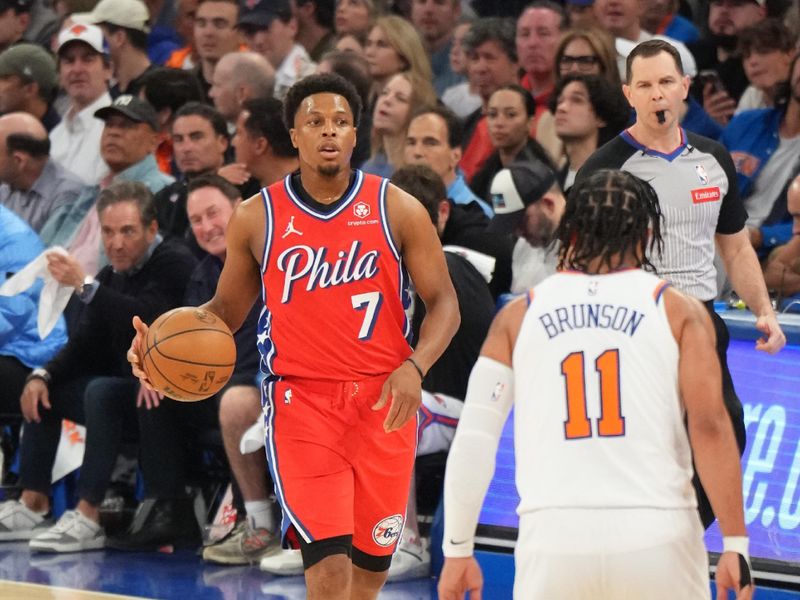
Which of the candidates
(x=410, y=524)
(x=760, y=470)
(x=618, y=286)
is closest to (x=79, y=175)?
(x=410, y=524)

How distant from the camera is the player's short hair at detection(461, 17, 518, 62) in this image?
10.2 m

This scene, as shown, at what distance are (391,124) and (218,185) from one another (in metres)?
1.42

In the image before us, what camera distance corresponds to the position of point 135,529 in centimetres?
847

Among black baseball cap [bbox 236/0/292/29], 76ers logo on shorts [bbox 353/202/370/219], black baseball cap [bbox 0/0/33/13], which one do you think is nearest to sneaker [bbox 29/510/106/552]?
76ers logo on shorts [bbox 353/202/370/219]

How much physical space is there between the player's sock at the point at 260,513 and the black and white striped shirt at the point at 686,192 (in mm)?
3178

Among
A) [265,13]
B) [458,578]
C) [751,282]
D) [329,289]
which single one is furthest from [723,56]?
[458,578]

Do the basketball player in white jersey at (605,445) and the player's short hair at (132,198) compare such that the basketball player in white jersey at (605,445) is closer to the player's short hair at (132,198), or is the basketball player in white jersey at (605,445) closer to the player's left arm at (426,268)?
the player's left arm at (426,268)

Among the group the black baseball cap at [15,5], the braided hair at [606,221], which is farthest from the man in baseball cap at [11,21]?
the braided hair at [606,221]

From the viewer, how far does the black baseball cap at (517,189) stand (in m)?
8.12

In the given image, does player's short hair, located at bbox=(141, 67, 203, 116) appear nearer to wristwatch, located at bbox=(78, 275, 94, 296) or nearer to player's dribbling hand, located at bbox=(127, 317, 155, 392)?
wristwatch, located at bbox=(78, 275, 94, 296)

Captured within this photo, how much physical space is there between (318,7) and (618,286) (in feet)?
28.7

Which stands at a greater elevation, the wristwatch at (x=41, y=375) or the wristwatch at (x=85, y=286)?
the wristwatch at (x=85, y=286)

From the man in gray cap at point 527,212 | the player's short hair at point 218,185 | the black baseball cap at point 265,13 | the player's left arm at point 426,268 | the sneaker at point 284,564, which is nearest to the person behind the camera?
the player's left arm at point 426,268

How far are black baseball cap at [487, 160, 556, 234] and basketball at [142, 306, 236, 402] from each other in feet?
9.44
